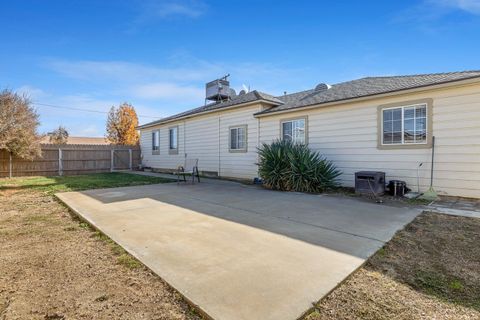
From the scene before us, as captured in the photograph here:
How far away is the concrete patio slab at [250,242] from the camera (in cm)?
219

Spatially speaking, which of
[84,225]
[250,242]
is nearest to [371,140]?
[250,242]

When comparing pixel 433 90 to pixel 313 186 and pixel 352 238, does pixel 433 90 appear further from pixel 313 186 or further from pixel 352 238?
pixel 352 238

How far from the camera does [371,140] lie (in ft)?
26.6

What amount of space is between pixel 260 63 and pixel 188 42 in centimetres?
367

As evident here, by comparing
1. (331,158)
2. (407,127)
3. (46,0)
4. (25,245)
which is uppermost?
(46,0)

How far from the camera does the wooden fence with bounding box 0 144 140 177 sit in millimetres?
14055

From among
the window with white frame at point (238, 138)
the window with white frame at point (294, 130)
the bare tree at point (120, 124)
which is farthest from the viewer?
the bare tree at point (120, 124)

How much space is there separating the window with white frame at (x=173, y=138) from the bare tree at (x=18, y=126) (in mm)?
6758

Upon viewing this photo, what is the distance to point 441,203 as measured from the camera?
6.12 m

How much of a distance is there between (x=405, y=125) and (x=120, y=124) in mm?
27286

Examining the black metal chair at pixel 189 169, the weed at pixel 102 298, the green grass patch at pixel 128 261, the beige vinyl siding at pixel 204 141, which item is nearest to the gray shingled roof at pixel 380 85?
the beige vinyl siding at pixel 204 141

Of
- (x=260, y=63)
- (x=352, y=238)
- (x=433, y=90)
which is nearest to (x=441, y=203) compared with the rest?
(x=433, y=90)

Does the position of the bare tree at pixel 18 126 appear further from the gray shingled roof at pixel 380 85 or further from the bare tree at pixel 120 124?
the bare tree at pixel 120 124

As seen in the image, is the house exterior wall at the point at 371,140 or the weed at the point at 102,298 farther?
the house exterior wall at the point at 371,140
